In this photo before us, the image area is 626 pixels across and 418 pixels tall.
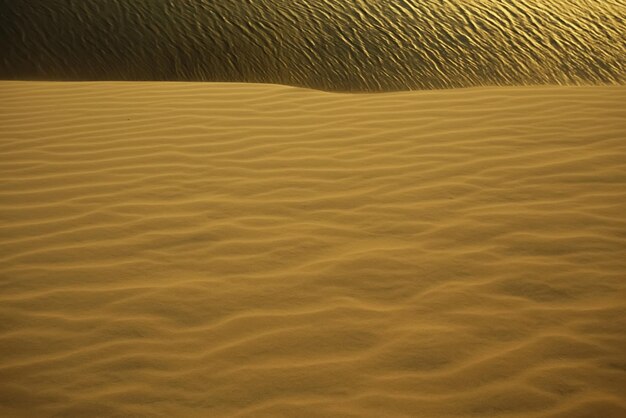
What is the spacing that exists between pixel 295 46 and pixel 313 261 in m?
3.03

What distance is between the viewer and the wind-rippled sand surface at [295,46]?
597 centimetres

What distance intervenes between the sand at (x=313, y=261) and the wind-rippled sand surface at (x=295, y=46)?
66 cm

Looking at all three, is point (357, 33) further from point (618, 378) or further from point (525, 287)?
point (618, 378)

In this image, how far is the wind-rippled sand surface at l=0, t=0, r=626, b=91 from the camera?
5.97 meters

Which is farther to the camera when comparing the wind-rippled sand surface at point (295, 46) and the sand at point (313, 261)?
the wind-rippled sand surface at point (295, 46)

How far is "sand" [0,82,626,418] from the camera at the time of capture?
103 inches

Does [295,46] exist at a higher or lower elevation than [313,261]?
higher

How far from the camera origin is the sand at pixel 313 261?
8.54ft

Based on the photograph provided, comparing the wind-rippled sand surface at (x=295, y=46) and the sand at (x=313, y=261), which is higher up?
the wind-rippled sand surface at (x=295, y=46)

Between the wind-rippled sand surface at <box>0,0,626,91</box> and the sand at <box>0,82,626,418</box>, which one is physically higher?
the wind-rippled sand surface at <box>0,0,626,91</box>

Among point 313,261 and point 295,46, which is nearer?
point 313,261

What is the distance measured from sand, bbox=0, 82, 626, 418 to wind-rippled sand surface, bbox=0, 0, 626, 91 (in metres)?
0.66

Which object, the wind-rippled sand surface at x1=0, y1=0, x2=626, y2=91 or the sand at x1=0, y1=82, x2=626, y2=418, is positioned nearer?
the sand at x1=0, y1=82, x2=626, y2=418

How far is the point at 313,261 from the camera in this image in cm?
341
